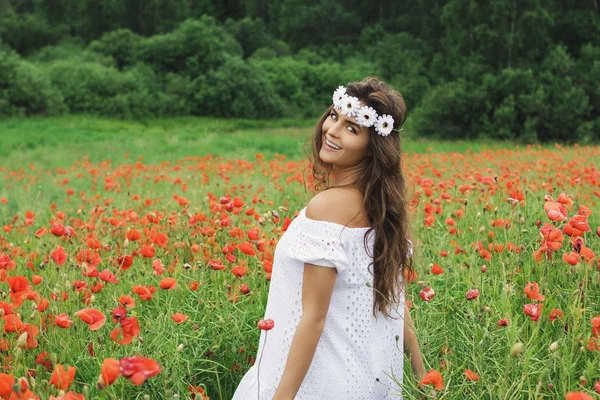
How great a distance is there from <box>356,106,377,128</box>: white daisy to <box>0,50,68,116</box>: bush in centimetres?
2306

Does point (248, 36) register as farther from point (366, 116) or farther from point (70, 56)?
point (366, 116)

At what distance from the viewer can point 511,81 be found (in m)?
19.1

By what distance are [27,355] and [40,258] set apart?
1539 millimetres

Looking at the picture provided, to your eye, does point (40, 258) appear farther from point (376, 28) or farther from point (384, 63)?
point (376, 28)

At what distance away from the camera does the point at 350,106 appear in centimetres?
229

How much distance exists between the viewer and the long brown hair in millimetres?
2256

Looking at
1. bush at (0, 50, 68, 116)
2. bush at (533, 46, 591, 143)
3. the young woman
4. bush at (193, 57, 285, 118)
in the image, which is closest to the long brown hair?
the young woman

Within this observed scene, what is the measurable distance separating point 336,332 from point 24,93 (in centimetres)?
2379

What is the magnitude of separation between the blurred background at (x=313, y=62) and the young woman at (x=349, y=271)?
17.4 meters

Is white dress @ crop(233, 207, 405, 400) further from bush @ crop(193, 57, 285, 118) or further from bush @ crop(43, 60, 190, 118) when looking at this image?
bush @ crop(193, 57, 285, 118)

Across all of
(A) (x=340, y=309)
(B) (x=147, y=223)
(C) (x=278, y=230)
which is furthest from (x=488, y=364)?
(B) (x=147, y=223)

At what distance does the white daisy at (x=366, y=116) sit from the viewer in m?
2.25

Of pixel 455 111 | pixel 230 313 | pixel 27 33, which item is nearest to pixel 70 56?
pixel 27 33

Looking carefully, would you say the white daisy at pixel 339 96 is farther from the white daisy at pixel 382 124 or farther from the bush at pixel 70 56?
the bush at pixel 70 56
